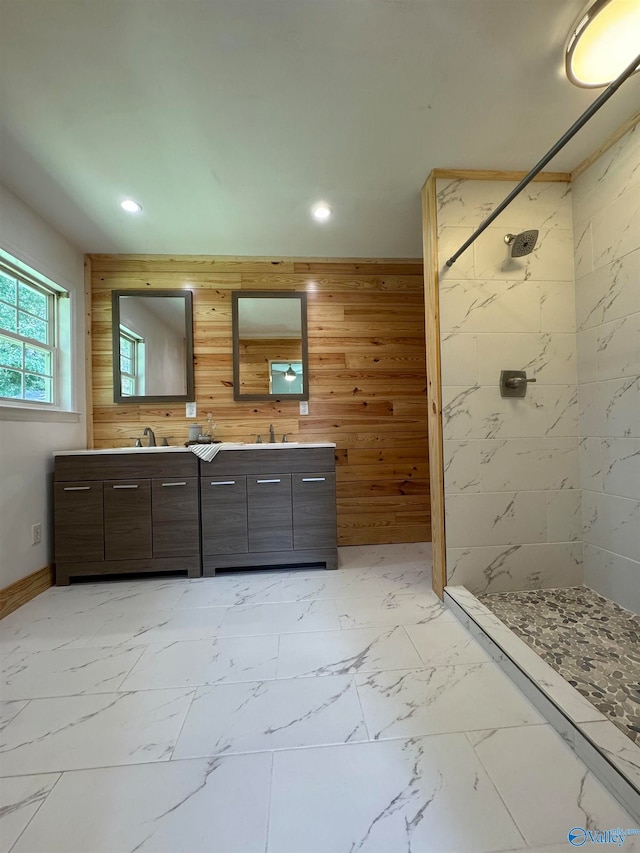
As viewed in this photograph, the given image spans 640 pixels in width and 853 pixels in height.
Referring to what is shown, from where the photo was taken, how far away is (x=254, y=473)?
2312 millimetres

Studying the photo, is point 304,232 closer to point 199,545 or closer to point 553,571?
point 199,545

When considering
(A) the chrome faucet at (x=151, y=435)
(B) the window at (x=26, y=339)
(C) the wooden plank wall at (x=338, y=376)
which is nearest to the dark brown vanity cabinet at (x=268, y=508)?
(C) the wooden plank wall at (x=338, y=376)

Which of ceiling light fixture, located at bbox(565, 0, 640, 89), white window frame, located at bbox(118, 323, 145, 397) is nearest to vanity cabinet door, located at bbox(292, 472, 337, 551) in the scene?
white window frame, located at bbox(118, 323, 145, 397)

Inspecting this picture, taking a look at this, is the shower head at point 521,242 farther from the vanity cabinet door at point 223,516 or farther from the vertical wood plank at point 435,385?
the vanity cabinet door at point 223,516

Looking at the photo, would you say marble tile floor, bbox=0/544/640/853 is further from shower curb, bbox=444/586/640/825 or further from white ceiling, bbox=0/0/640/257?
white ceiling, bbox=0/0/640/257

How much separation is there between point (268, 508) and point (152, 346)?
1713 millimetres

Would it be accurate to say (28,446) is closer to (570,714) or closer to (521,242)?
(570,714)

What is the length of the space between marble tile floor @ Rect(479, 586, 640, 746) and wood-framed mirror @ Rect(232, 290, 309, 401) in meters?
2.07

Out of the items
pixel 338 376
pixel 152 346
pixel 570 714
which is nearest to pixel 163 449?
pixel 152 346

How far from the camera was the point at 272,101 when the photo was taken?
1462mm

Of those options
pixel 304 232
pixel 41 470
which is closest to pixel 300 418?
pixel 304 232

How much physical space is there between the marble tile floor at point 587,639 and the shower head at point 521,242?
198 centimetres

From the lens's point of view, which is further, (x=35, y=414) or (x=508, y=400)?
(x=35, y=414)

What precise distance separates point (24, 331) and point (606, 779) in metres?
3.49
